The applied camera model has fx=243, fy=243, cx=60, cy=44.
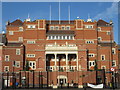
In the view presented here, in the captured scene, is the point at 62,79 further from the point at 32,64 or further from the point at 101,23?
the point at 101,23

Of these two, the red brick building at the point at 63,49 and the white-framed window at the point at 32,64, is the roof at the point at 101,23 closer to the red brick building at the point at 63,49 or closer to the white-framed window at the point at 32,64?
the red brick building at the point at 63,49

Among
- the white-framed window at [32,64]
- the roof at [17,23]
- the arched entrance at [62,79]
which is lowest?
the arched entrance at [62,79]

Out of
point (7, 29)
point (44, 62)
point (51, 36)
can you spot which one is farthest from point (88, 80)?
point (7, 29)

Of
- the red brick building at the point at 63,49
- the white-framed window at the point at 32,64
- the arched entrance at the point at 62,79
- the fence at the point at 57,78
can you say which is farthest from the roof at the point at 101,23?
the white-framed window at the point at 32,64

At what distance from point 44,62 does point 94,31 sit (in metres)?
16.4

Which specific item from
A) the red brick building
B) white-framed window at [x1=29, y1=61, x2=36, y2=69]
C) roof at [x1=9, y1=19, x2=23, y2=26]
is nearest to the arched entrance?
the red brick building

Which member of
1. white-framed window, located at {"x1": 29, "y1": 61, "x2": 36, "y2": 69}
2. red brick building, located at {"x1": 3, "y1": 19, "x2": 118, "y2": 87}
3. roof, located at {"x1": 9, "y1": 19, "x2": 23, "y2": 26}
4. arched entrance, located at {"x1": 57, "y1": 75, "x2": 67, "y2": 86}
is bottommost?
arched entrance, located at {"x1": 57, "y1": 75, "x2": 67, "y2": 86}

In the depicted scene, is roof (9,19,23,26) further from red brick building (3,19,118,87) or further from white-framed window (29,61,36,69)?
white-framed window (29,61,36,69)

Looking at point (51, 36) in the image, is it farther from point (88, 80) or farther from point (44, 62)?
point (88, 80)

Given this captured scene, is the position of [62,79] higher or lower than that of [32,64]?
lower

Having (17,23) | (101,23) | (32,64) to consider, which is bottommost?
(32,64)

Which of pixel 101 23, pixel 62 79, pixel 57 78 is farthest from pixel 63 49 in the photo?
pixel 101 23

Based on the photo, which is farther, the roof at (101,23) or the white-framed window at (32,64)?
the roof at (101,23)

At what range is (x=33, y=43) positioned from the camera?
64750 millimetres
